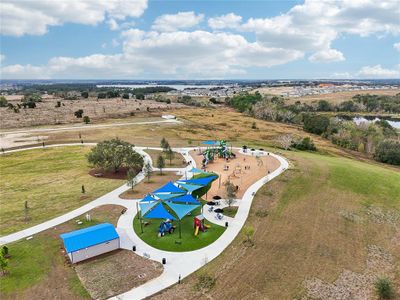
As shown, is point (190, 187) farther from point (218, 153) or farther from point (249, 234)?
point (218, 153)

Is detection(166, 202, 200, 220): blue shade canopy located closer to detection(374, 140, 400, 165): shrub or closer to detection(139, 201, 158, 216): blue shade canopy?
→ detection(139, 201, 158, 216): blue shade canopy

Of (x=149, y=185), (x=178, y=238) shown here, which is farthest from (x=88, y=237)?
(x=149, y=185)

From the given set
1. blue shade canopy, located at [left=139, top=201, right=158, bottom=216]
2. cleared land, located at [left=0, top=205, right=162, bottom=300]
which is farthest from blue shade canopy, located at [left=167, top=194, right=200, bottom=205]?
cleared land, located at [left=0, top=205, right=162, bottom=300]

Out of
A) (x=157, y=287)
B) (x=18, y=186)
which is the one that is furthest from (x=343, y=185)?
(x=18, y=186)

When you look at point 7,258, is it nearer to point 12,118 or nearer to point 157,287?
point 157,287

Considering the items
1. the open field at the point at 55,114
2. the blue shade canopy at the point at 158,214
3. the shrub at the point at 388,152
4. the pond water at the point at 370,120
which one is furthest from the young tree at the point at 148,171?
the pond water at the point at 370,120

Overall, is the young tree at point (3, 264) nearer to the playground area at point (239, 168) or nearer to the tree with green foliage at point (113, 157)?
the playground area at point (239, 168)
